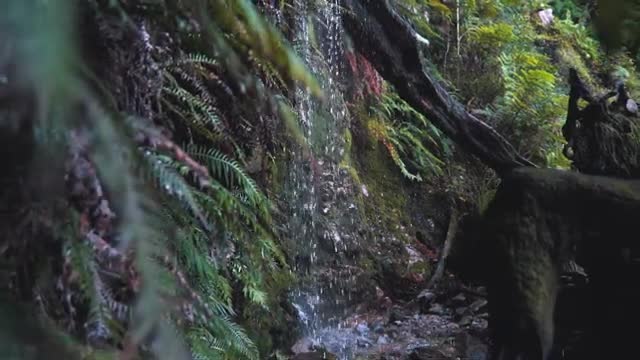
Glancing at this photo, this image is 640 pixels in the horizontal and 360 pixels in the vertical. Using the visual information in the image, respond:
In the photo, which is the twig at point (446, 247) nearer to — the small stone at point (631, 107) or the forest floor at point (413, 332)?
the forest floor at point (413, 332)

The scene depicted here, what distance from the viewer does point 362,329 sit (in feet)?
12.1

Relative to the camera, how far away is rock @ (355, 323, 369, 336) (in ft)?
11.9

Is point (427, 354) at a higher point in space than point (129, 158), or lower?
lower

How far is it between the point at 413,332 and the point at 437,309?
1.12 feet

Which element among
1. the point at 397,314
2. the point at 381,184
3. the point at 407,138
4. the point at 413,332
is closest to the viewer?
the point at 413,332

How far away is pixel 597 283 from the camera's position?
9.13ft

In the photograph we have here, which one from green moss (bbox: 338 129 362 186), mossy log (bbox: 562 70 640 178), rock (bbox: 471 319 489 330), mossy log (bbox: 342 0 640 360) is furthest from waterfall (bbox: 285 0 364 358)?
mossy log (bbox: 562 70 640 178)

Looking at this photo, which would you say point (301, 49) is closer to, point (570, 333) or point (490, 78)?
point (570, 333)

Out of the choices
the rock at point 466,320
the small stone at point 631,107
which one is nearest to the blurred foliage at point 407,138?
the rock at point 466,320

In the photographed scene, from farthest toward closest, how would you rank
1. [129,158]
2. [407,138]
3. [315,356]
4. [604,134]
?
[407,138] → [315,356] → [604,134] → [129,158]

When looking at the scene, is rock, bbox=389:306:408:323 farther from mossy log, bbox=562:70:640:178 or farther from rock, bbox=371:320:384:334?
mossy log, bbox=562:70:640:178

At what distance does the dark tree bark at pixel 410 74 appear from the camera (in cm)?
284

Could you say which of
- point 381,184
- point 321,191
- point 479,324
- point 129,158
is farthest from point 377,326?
point 129,158

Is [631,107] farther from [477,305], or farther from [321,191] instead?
[321,191]
